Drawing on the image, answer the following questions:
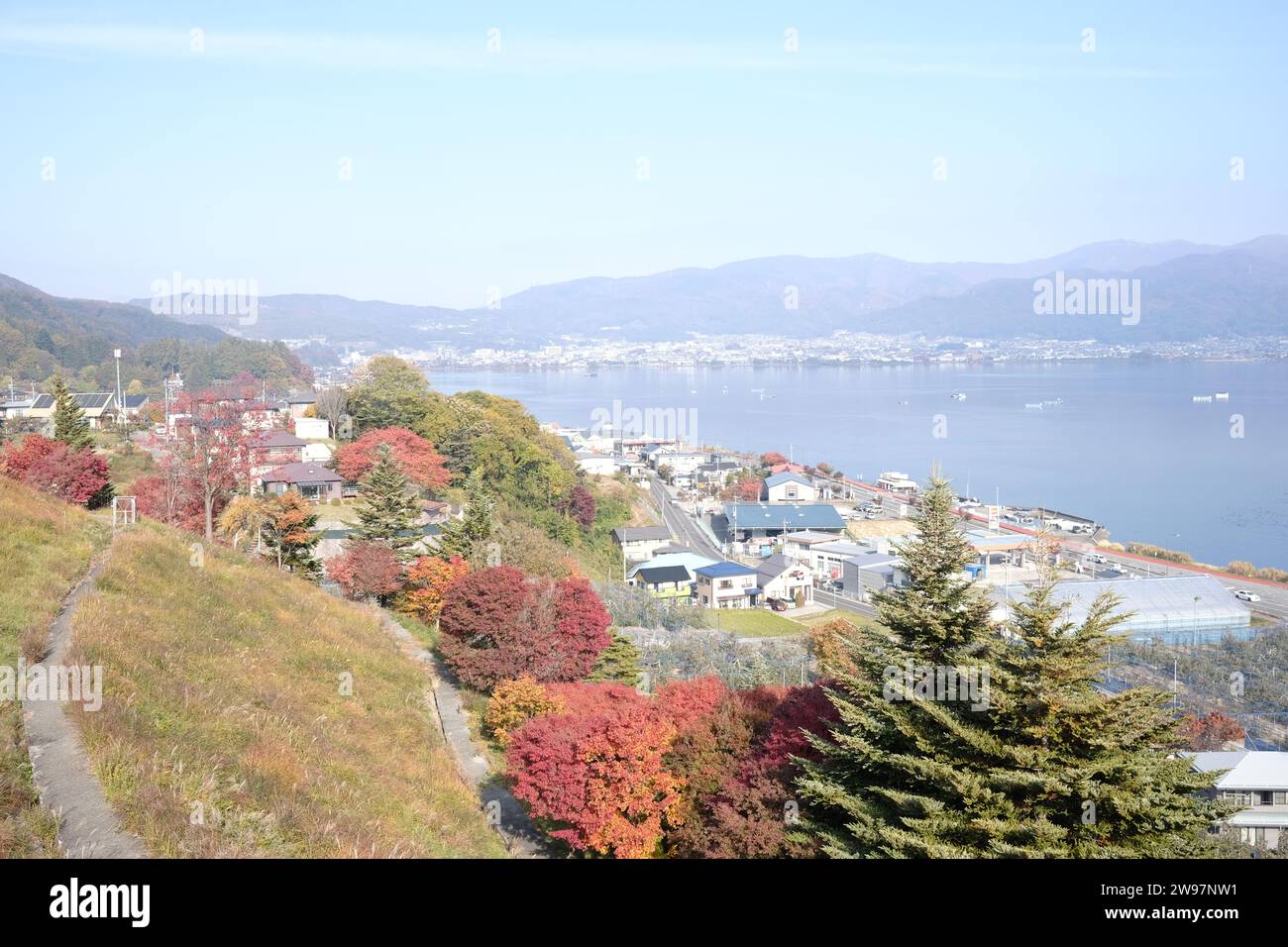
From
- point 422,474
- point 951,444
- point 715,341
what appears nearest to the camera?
point 422,474

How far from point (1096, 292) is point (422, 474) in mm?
167465

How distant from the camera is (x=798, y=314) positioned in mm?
172875

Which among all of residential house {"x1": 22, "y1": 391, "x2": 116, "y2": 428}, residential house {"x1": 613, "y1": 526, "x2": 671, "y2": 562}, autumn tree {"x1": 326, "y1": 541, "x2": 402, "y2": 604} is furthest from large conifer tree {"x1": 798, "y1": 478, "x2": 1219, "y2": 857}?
residential house {"x1": 22, "y1": 391, "x2": 116, "y2": 428}

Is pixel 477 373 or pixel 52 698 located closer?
pixel 52 698

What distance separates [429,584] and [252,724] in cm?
548

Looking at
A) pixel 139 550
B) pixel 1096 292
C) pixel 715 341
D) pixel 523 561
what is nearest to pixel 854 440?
pixel 523 561

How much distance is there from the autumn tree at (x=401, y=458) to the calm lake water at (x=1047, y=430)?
1461 centimetres

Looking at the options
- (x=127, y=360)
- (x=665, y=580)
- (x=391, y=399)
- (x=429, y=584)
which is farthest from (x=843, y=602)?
(x=127, y=360)

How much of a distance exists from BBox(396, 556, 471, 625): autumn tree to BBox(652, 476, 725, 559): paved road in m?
A: 13.0

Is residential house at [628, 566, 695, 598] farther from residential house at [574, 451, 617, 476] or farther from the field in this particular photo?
residential house at [574, 451, 617, 476]

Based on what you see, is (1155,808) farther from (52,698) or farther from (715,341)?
Result: (715,341)

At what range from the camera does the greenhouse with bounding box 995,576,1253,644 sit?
16297 mm
